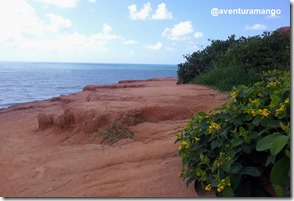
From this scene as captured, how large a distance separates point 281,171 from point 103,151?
88.1 inches

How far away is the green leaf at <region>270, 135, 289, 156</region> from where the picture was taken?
175cm

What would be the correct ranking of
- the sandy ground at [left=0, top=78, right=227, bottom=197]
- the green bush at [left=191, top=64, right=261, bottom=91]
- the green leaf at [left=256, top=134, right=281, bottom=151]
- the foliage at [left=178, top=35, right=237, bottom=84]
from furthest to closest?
the foliage at [left=178, top=35, right=237, bottom=84] → the green bush at [left=191, top=64, right=261, bottom=91] → the sandy ground at [left=0, top=78, right=227, bottom=197] → the green leaf at [left=256, top=134, right=281, bottom=151]

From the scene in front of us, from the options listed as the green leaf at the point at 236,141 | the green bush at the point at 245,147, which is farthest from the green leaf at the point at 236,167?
the green leaf at the point at 236,141

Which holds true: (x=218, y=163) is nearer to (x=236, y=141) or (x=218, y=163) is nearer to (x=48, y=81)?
(x=236, y=141)

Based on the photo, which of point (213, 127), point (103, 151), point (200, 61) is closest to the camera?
point (213, 127)

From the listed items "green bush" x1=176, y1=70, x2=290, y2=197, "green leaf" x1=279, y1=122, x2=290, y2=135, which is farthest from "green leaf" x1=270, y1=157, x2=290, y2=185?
"green leaf" x1=279, y1=122, x2=290, y2=135

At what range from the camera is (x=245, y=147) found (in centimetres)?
202

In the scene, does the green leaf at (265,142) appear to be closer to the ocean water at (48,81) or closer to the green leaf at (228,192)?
the green leaf at (228,192)

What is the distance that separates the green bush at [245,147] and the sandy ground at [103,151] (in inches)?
10.1

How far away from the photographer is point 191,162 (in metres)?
2.27

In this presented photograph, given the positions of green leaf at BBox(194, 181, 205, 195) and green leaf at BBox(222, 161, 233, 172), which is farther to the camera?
green leaf at BBox(194, 181, 205, 195)

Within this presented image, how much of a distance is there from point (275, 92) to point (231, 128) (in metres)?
0.31

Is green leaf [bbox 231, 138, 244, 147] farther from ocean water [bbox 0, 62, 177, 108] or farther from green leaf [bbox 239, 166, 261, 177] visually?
ocean water [bbox 0, 62, 177, 108]

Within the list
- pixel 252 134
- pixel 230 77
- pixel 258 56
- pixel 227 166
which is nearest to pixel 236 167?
pixel 227 166
